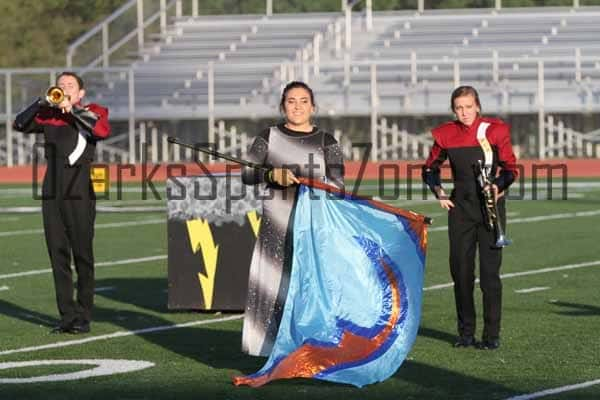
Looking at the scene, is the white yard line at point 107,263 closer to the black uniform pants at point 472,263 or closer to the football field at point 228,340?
the football field at point 228,340

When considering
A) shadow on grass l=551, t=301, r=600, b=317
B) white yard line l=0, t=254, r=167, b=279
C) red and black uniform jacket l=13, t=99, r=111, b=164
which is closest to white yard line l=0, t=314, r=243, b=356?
red and black uniform jacket l=13, t=99, r=111, b=164

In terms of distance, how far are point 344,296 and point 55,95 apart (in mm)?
2871

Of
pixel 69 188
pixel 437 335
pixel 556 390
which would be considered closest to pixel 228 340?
pixel 437 335

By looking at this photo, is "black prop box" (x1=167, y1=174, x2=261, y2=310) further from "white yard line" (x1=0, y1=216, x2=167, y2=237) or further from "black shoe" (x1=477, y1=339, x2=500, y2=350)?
"white yard line" (x1=0, y1=216, x2=167, y2=237)

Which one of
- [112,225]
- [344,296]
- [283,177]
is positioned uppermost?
[283,177]

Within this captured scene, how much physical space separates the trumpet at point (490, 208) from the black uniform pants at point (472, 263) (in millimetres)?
62

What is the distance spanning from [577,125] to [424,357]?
997 inches

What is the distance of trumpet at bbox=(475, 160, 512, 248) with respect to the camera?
A: 410 inches

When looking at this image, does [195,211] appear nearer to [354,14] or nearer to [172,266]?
[172,266]

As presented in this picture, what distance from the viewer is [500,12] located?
39469mm

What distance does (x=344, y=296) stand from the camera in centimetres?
929

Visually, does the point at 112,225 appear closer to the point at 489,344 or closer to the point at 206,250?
the point at 206,250

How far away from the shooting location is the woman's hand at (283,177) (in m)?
9.23

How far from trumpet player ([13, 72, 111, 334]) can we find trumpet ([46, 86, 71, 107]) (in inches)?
4.1
